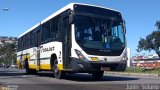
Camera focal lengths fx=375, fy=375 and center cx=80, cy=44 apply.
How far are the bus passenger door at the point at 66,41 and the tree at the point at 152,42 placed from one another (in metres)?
57.8

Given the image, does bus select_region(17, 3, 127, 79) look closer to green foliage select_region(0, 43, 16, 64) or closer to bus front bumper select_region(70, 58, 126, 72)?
bus front bumper select_region(70, 58, 126, 72)

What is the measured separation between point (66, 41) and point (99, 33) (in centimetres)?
167

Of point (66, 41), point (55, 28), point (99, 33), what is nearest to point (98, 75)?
point (66, 41)

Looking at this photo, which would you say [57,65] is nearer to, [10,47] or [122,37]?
[122,37]

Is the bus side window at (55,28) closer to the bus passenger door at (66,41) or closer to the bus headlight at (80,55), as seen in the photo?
the bus passenger door at (66,41)

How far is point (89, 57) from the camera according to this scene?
1716 cm

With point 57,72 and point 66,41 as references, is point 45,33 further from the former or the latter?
point 66,41

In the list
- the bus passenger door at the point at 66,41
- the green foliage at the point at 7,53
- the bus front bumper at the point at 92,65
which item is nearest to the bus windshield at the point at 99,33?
the bus passenger door at the point at 66,41

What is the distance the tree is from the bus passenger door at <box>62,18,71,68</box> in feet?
190

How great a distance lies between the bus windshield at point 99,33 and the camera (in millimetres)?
17391

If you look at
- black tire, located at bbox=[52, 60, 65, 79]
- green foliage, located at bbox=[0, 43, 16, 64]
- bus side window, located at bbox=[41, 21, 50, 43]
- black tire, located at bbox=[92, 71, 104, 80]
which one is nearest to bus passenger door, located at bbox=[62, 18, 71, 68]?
black tire, located at bbox=[52, 60, 65, 79]

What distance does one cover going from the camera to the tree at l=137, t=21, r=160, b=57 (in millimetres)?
74688

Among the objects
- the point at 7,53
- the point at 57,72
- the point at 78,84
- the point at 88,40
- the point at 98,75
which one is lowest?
the point at 78,84

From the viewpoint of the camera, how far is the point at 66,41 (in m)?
18.1
